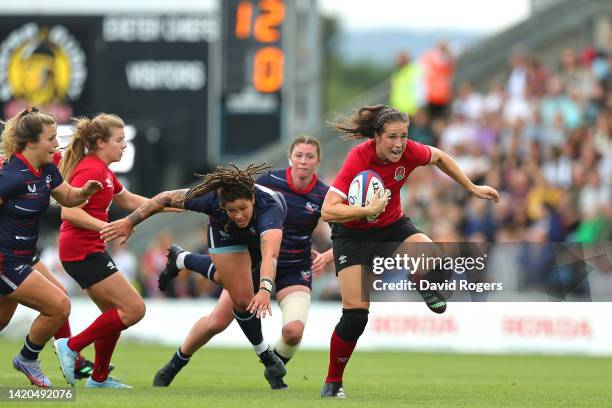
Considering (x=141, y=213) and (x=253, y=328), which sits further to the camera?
(x=253, y=328)

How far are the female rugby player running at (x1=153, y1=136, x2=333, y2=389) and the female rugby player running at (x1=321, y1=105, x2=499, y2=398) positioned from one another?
1.08m

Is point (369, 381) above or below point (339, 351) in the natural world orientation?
below

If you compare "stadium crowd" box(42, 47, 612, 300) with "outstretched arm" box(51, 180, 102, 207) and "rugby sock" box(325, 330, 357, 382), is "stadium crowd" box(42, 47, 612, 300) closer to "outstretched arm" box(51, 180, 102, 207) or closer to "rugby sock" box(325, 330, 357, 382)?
"rugby sock" box(325, 330, 357, 382)

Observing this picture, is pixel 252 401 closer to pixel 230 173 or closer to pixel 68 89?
pixel 230 173

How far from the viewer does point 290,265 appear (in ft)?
40.8

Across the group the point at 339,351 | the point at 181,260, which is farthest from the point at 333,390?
the point at 181,260

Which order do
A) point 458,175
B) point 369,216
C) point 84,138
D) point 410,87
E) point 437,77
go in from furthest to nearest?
point 437,77, point 410,87, point 84,138, point 458,175, point 369,216

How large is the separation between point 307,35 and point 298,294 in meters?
13.8

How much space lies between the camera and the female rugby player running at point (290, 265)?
12.1 meters

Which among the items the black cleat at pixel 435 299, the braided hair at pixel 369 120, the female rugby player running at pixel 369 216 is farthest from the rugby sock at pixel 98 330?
the black cleat at pixel 435 299

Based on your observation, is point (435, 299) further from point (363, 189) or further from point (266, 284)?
point (266, 284)

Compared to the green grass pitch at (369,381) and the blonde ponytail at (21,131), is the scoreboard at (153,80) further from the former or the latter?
the blonde ponytail at (21,131)

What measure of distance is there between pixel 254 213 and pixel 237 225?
0.58ft

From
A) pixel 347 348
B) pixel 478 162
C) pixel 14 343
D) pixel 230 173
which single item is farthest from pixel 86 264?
pixel 478 162
